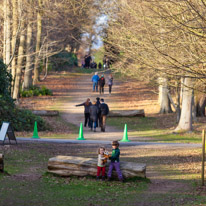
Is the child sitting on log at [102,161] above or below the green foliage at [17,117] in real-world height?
below

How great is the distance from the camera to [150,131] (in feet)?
83.5

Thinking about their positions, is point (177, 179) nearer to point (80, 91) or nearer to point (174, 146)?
point (174, 146)

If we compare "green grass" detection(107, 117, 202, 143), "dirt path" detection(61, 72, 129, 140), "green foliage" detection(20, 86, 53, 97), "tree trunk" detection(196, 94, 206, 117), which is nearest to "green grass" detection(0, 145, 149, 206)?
"dirt path" detection(61, 72, 129, 140)

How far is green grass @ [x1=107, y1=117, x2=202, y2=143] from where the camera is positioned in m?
22.0

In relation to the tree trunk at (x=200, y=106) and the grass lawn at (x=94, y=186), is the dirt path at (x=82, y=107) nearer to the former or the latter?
the tree trunk at (x=200, y=106)

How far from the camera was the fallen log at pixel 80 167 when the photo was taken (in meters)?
11.2

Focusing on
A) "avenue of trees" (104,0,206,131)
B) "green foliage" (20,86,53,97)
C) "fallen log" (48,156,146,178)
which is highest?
"avenue of trees" (104,0,206,131)

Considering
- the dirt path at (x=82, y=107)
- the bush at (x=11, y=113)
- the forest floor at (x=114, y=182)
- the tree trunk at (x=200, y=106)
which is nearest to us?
the forest floor at (x=114, y=182)

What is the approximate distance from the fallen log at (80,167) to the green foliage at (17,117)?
10.2m

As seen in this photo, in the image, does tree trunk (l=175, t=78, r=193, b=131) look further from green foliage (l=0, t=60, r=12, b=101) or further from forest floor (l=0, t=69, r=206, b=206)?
green foliage (l=0, t=60, r=12, b=101)

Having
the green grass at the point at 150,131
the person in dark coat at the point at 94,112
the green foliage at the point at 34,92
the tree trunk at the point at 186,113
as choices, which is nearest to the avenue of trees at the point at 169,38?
the green grass at the point at 150,131

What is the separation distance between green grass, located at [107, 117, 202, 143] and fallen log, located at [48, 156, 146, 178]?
33.3 feet

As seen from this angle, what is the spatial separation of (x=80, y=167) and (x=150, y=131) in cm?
1443

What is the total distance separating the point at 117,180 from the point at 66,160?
1382 mm
